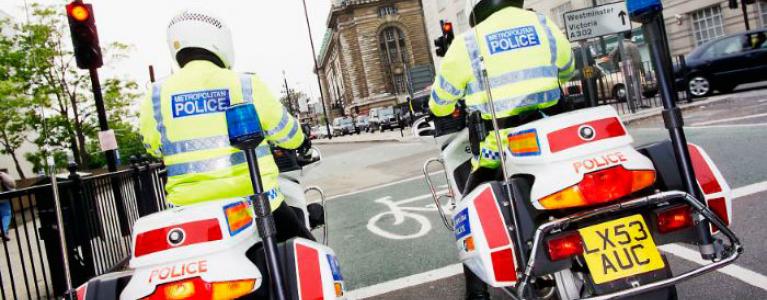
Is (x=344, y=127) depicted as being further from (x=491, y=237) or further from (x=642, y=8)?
(x=642, y=8)

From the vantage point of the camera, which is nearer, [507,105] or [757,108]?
[507,105]

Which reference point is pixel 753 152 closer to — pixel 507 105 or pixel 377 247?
pixel 377 247

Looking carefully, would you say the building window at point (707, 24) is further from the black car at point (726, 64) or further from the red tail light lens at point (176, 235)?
the red tail light lens at point (176, 235)

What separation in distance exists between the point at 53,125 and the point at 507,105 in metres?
25.3

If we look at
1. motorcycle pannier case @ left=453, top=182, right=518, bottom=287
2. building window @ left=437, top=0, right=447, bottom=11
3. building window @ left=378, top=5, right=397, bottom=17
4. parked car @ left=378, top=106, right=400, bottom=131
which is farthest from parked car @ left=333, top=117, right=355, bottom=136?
motorcycle pannier case @ left=453, top=182, right=518, bottom=287

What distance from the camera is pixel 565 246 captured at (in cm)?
191

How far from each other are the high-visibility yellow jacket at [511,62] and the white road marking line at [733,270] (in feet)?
5.13

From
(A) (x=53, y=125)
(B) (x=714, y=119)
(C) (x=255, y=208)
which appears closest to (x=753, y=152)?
(B) (x=714, y=119)

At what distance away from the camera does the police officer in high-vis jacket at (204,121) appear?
7.47ft

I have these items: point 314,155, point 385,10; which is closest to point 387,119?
point 385,10

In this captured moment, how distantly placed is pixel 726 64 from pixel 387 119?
93.2 feet

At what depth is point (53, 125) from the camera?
22734mm

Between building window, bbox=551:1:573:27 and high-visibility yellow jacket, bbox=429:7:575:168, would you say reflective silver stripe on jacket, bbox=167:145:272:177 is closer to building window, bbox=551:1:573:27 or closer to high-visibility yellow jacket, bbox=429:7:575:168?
high-visibility yellow jacket, bbox=429:7:575:168

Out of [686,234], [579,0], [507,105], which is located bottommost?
[686,234]
